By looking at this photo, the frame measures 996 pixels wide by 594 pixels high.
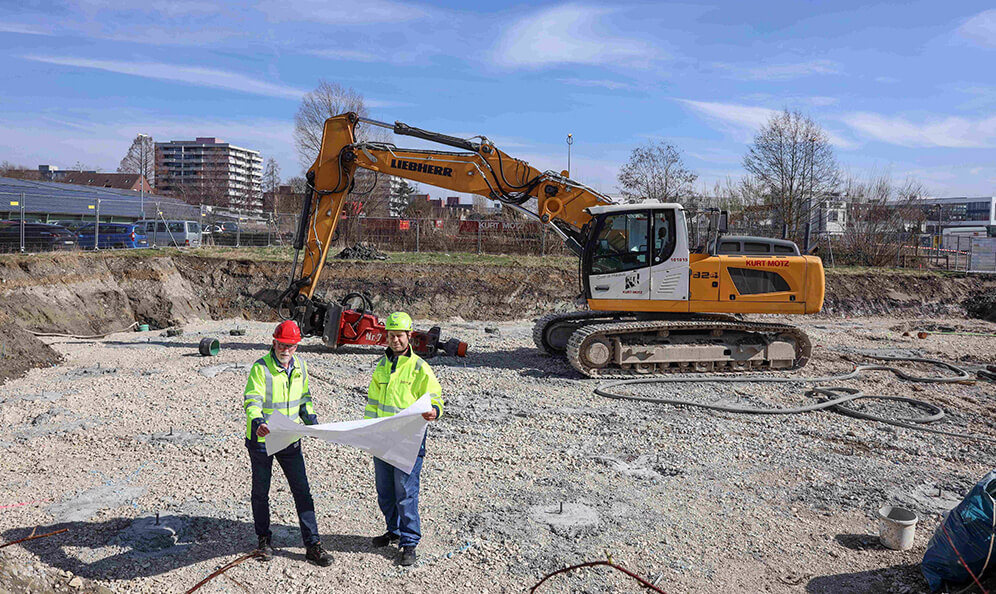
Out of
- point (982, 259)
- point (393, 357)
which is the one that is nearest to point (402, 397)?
point (393, 357)

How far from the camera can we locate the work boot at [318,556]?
5.16 metres

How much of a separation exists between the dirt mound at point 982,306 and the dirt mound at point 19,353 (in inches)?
920

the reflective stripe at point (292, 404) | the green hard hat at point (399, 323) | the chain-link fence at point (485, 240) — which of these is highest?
the chain-link fence at point (485, 240)

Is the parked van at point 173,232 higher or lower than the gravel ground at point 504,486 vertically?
higher

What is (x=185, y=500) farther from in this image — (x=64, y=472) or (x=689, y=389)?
(x=689, y=389)

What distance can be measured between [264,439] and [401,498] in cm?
103

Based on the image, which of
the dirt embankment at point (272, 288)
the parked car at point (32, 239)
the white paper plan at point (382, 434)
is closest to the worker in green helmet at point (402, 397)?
the white paper plan at point (382, 434)

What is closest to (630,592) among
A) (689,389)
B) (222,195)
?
(689,389)

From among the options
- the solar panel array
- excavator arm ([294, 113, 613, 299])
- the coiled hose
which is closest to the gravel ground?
the coiled hose

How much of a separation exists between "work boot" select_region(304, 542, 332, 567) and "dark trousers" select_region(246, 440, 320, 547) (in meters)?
→ 0.04

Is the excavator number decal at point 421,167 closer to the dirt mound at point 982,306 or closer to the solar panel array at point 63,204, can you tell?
the dirt mound at point 982,306

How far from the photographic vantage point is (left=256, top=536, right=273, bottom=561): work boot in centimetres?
518

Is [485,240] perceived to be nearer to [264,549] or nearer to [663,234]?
[663,234]

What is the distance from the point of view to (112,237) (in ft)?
81.6
